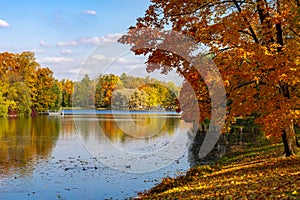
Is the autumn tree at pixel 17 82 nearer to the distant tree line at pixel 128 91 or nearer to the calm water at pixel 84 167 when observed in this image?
the distant tree line at pixel 128 91

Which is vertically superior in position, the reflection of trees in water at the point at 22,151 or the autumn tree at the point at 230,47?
the autumn tree at the point at 230,47

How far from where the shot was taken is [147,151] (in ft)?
97.6

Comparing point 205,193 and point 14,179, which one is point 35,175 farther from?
point 205,193

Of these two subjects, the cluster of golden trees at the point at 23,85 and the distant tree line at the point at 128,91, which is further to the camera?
the cluster of golden trees at the point at 23,85

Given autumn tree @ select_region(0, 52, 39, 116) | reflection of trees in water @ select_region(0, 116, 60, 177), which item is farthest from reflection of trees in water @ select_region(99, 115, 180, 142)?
autumn tree @ select_region(0, 52, 39, 116)

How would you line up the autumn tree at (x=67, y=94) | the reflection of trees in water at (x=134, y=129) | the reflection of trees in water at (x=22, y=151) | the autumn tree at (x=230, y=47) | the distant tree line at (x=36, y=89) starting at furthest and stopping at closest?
1. the autumn tree at (x=67, y=94)
2. the distant tree line at (x=36, y=89)
3. the reflection of trees in water at (x=134, y=129)
4. the reflection of trees in water at (x=22, y=151)
5. the autumn tree at (x=230, y=47)

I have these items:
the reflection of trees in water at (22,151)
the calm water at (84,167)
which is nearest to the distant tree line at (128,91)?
the calm water at (84,167)

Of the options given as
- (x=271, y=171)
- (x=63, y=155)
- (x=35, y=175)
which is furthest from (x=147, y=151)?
(x=271, y=171)

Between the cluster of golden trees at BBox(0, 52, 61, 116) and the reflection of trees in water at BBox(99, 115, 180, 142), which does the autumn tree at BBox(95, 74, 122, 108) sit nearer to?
the reflection of trees in water at BBox(99, 115, 180, 142)

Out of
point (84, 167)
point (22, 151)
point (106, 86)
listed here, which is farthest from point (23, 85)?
point (84, 167)

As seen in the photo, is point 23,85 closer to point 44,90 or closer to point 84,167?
point 44,90

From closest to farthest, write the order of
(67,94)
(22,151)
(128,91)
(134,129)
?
(22,151) < (134,129) < (128,91) < (67,94)

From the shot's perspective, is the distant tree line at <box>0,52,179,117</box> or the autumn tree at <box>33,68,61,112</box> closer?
the distant tree line at <box>0,52,179,117</box>

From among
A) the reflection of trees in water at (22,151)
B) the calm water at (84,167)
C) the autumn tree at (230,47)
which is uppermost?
the autumn tree at (230,47)
